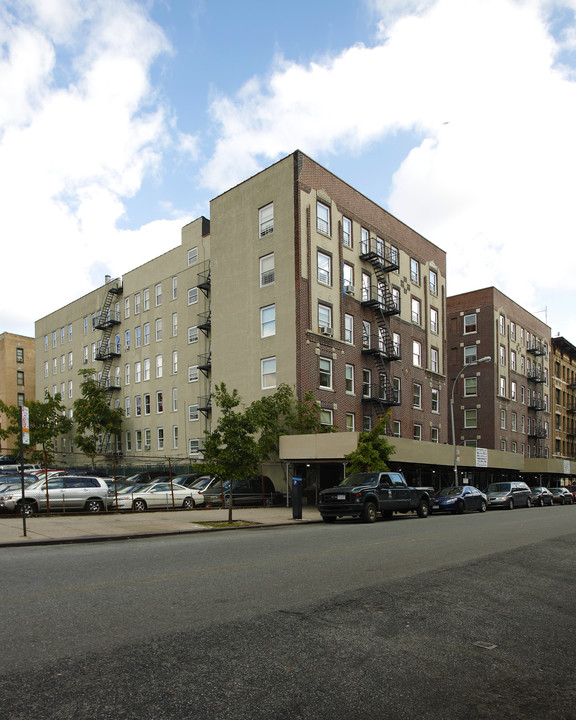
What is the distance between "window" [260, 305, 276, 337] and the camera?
36.2 metres

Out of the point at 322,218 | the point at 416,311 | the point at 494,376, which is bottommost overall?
the point at 494,376

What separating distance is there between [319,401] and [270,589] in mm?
26891

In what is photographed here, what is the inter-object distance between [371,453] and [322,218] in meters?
15.2

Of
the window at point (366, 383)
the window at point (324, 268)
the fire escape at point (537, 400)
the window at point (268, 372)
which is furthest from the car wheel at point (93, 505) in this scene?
the fire escape at point (537, 400)

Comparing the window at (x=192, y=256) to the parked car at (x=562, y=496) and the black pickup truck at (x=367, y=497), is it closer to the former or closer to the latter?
the black pickup truck at (x=367, y=497)

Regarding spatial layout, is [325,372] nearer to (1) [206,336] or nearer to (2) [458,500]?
(2) [458,500]

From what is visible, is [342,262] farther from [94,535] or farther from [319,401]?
[94,535]

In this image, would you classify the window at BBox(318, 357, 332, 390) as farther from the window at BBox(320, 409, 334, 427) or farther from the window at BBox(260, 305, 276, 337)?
the window at BBox(260, 305, 276, 337)

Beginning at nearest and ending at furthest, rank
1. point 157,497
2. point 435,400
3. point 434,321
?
point 157,497
point 435,400
point 434,321

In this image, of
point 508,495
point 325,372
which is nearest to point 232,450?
point 325,372

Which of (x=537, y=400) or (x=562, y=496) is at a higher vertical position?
(x=537, y=400)

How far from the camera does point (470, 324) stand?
59.3 metres

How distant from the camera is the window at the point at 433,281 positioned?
48688 millimetres

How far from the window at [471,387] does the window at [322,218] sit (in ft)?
88.9
